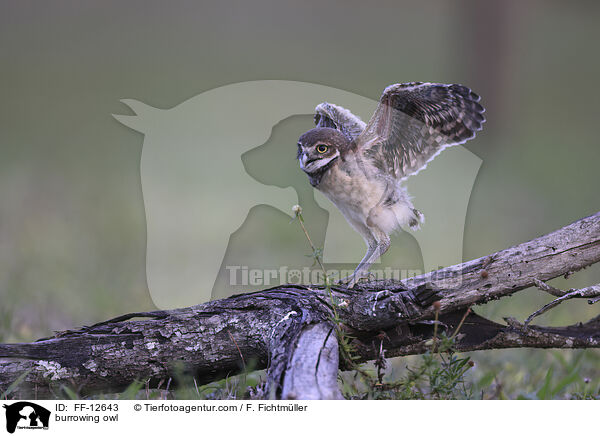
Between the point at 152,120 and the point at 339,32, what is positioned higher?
the point at 339,32

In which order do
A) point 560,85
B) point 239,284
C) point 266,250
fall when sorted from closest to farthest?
point 239,284, point 266,250, point 560,85

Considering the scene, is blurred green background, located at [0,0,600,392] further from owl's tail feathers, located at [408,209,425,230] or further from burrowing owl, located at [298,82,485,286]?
burrowing owl, located at [298,82,485,286]

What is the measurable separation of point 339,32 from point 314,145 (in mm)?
5508

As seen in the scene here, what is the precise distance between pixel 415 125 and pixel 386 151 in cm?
19

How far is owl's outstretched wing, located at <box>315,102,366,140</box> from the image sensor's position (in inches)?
126

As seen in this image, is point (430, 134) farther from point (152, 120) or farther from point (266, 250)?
point (266, 250)

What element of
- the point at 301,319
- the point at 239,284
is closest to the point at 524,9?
the point at 239,284

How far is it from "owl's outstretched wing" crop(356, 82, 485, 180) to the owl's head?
17 centimetres

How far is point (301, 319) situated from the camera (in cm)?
196

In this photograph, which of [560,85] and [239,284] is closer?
[239,284]
